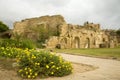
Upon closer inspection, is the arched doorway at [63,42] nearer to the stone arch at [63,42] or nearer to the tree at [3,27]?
the stone arch at [63,42]

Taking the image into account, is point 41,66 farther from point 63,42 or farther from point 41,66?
point 63,42

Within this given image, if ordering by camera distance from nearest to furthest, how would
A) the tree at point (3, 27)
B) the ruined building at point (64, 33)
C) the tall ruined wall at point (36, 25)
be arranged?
the ruined building at point (64, 33)
the tall ruined wall at point (36, 25)
the tree at point (3, 27)

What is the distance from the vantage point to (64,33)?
38.9 metres

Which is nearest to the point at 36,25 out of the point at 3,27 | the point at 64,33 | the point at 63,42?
the point at 64,33

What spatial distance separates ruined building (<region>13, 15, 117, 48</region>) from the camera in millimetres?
37750

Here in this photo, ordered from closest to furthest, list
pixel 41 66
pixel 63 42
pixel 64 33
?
pixel 41 66
pixel 63 42
pixel 64 33

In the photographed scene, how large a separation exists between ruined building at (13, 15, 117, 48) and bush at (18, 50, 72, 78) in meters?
26.3

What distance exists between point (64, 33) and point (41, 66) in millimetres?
31855

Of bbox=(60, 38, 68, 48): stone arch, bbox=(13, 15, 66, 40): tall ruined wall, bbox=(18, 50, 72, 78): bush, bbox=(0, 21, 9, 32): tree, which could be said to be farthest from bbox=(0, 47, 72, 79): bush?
bbox=(0, 21, 9, 32): tree

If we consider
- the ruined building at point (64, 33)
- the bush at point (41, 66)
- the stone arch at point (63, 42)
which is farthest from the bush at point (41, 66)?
the stone arch at point (63, 42)

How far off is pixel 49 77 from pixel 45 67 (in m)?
0.40

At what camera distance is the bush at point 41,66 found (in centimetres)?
687

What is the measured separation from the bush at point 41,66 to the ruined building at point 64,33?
26.3 metres

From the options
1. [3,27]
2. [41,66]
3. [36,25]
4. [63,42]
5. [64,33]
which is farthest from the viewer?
[3,27]
